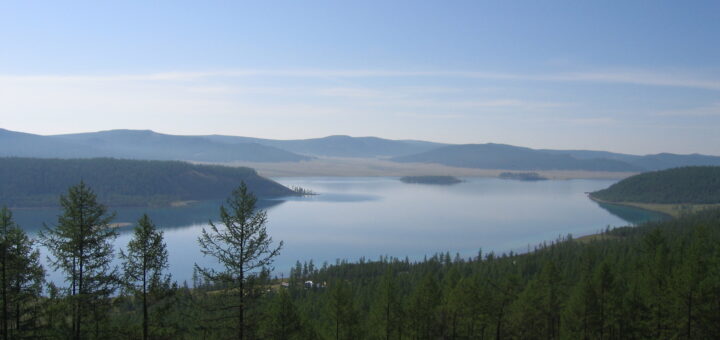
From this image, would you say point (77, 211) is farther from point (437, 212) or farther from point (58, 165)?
point (58, 165)

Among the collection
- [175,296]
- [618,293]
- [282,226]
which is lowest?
[282,226]

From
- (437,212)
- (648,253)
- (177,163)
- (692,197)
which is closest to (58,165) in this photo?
(177,163)

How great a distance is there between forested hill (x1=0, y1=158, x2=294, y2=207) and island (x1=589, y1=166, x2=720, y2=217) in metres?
101

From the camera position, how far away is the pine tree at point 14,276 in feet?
35.1

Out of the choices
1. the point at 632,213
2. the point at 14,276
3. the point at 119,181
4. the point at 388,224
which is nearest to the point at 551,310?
the point at 14,276

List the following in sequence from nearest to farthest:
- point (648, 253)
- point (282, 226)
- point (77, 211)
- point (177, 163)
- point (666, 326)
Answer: point (77, 211)
point (666, 326)
point (648, 253)
point (282, 226)
point (177, 163)

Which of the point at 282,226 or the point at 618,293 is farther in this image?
the point at 282,226

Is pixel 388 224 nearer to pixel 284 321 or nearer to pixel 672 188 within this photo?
pixel 284 321

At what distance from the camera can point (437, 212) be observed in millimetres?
116625

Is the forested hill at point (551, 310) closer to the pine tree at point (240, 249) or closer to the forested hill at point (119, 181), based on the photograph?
the pine tree at point (240, 249)

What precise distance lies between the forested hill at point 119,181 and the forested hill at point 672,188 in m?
102

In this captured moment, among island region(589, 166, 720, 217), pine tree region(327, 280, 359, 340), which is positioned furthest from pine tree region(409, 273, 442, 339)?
island region(589, 166, 720, 217)

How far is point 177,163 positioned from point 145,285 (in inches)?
6352

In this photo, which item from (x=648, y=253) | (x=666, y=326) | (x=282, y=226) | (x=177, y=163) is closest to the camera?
(x=666, y=326)
